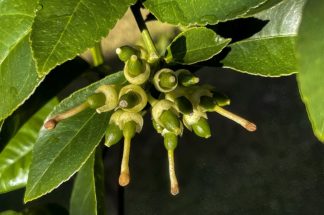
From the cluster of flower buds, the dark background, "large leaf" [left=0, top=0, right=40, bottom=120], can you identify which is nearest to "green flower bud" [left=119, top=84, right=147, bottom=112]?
the cluster of flower buds

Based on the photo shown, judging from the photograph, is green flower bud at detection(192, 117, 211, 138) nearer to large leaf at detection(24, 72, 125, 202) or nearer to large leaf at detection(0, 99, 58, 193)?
large leaf at detection(24, 72, 125, 202)

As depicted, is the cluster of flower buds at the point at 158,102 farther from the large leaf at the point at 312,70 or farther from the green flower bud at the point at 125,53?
the large leaf at the point at 312,70

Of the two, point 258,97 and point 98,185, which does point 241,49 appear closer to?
point 98,185

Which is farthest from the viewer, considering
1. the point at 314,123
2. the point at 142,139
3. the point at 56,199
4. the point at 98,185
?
the point at 142,139

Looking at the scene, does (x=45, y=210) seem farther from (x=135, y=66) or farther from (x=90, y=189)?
(x=135, y=66)

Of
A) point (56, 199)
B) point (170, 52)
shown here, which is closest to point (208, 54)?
point (170, 52)
